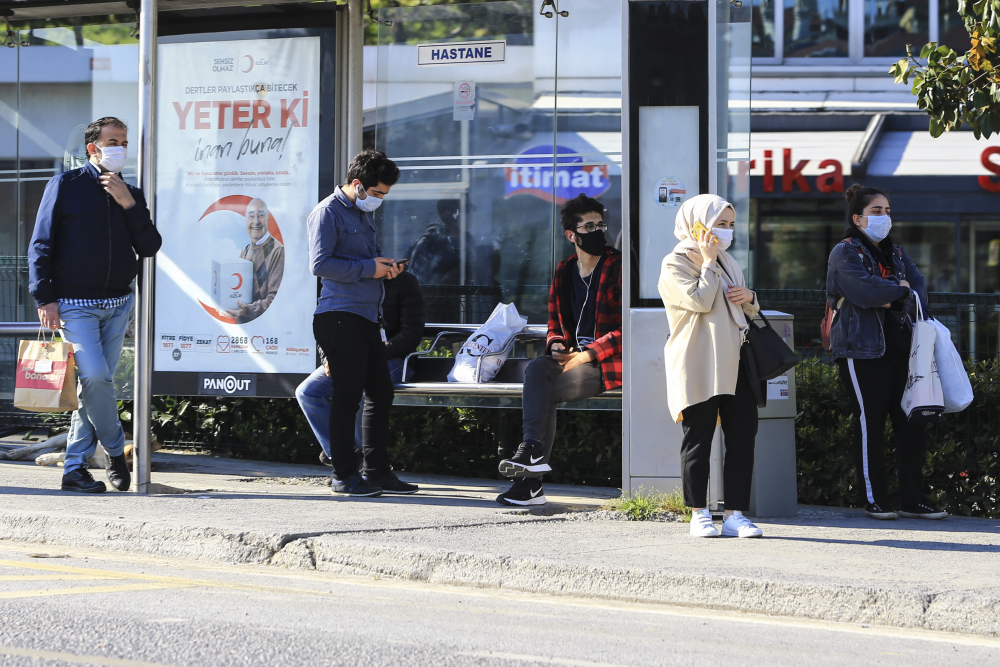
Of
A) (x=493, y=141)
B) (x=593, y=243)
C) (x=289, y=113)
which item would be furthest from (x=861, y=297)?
(x=289, y=113)

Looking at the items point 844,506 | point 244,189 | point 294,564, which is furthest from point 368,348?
point 844,506

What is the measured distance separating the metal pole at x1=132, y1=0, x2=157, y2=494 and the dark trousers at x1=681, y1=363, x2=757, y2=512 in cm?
307

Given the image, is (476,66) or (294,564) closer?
(294,564)

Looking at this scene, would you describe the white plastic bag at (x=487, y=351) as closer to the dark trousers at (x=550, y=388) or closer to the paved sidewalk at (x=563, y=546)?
the paved sidewalk at (x=563, y=546)

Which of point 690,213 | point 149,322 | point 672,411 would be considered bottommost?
point 672,411

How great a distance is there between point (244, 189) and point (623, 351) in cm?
333

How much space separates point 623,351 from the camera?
20.9ft

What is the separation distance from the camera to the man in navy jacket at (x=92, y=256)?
6.42 meters

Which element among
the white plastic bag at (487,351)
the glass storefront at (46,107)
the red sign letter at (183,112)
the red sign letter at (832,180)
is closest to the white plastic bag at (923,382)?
the white plastic bag at (487,351)

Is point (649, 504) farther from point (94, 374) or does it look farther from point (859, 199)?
point (94, 374)

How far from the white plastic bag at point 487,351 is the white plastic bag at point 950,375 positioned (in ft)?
A: 8.61

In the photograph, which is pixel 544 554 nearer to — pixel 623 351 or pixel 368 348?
pixel 623 351

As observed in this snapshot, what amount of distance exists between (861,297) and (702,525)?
1637 mm

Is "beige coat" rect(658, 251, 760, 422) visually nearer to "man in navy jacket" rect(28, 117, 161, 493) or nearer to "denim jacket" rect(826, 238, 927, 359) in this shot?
"denim jacket" rect(826, 238, 927, 359)
